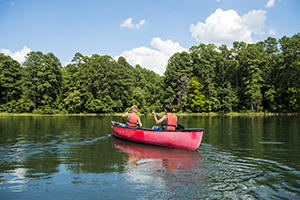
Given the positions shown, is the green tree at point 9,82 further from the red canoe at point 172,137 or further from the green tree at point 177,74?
the red canoe at point 172,137

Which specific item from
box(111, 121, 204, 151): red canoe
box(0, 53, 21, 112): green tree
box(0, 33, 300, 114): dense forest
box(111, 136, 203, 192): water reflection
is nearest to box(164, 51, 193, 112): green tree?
box(0, 33, 300, 114): dense forest

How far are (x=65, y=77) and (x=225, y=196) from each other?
5297 cm

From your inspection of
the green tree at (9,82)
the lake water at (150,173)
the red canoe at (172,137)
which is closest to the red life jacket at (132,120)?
the red canoe at (172,137)

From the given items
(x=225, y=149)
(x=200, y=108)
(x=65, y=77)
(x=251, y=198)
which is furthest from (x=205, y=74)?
(x=251, y=198)

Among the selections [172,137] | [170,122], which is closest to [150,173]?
[172,137]

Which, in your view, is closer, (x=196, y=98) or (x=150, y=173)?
(x=150, y=173)

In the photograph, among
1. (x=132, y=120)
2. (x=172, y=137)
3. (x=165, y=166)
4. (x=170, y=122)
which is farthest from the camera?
(x=132, y=120)

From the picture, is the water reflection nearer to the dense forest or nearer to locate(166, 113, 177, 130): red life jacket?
locate(166, 113, 177, 130): red life jacket

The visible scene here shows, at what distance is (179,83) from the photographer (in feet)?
175

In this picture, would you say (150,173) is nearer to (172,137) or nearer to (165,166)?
(165,166)

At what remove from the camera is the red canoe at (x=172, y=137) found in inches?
336

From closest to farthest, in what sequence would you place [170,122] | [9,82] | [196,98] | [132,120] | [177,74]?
1. [170,122]
2. [132,120]
3. [196,98]
4. [9,82]
5. [177,74]

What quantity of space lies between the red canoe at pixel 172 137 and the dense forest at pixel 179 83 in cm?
3849

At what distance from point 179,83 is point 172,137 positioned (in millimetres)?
45224
